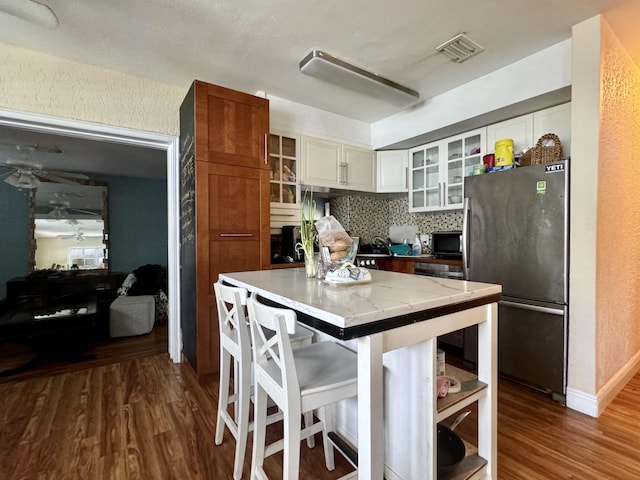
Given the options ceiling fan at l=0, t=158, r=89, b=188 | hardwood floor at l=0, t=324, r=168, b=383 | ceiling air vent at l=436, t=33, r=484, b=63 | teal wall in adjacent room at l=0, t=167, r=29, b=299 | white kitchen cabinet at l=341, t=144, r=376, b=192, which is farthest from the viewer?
teal wall in adjacent room at l=0, t=167, r=29, b=299

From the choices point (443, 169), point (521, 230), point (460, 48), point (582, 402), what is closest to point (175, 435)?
point (582, 402)

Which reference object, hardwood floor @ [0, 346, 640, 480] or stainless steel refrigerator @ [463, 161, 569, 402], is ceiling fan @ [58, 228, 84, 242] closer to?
hardwood floor @ [0, 346, 640, 480]

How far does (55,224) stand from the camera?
4.36 m

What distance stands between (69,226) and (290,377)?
4952 millimetres

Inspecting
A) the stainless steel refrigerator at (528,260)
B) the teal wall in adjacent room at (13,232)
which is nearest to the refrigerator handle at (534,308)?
the stainless steel refrigerator at (528,260)

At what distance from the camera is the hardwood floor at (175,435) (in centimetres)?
146

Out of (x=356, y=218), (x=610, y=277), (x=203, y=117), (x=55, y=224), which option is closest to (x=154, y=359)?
(x=203, y=117)

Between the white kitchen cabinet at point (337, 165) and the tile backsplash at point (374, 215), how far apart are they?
1.17 ft

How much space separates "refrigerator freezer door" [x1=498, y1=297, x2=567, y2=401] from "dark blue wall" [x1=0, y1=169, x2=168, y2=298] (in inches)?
191

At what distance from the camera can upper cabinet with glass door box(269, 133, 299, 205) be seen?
3.06m

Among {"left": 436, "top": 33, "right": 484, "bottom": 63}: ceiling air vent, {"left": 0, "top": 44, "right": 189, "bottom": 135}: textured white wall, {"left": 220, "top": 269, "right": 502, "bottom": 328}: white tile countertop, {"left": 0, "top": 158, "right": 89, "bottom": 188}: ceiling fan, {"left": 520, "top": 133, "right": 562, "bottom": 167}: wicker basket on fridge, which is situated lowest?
{"left": 220, "top": 269, "right": 502, "bottom": 328}: white tile countertop

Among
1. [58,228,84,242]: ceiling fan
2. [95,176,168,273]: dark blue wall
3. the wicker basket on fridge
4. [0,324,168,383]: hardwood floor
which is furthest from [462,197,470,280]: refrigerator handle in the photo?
[58,228,84,242]: ceiling fan

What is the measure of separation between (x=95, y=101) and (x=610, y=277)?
3.94m

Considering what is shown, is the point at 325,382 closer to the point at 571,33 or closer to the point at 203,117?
the point at 203,117
